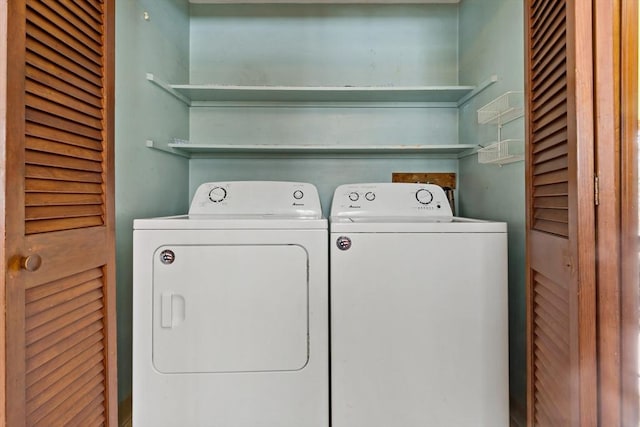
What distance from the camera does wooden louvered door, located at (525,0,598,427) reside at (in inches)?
32.8

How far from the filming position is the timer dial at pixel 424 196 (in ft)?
5.97

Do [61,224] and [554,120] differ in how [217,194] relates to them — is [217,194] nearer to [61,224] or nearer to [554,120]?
[61,224]

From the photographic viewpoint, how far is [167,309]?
53.9 inches

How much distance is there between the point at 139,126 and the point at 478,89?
5.50ft

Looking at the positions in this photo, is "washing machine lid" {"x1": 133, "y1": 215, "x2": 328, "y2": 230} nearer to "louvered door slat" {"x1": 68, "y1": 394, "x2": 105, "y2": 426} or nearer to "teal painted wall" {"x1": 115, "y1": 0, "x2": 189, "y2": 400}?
"teal painted wall" {"x1": 115, "y1": 0, "x2": 189, "y2": 400}

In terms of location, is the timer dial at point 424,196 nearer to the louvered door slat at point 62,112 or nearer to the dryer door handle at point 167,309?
the dryer door handle at point 167,309

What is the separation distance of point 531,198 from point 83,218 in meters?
1.31

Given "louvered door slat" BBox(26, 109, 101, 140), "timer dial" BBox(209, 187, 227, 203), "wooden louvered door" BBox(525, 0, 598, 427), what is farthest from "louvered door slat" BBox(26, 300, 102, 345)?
"wooden louvered door" BBox(525, 0, 598, 427)

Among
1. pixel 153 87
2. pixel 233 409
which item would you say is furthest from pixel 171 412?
pixel 153 87

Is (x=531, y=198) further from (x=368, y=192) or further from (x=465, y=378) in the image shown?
(x=368, y=192)

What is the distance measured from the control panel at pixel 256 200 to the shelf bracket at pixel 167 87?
0.55 m

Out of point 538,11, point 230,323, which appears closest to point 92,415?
point 230,323

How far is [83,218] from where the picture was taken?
40.3 inches

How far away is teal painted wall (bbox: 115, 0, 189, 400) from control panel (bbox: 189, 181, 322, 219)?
0.25 metres
